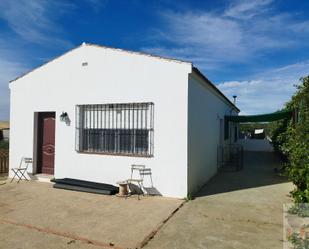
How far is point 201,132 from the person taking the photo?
9.48 meters

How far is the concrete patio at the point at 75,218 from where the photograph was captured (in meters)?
4.93

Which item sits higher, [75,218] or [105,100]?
[105,100]

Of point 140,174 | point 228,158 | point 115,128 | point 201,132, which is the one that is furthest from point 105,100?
point 228,158

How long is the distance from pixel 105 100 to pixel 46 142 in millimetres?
3173

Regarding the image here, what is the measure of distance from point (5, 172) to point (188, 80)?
9.09 meters

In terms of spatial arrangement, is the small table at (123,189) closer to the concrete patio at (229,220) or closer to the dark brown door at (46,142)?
the concrete patio at (229,220)

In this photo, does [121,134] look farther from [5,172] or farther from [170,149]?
[5,172]

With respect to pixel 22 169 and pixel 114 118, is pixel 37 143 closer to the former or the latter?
pixel 22 169

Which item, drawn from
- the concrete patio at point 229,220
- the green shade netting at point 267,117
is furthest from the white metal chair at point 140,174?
the green shade netting at point 267,117

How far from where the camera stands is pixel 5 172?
12039 millimetres

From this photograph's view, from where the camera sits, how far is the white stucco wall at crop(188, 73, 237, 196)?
26.7ft

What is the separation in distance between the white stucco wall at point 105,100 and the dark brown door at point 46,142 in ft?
0.94

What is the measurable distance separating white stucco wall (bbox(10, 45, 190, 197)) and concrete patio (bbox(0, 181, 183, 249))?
93 centimetres

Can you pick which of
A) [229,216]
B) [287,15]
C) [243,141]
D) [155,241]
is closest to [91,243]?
[155,241]
